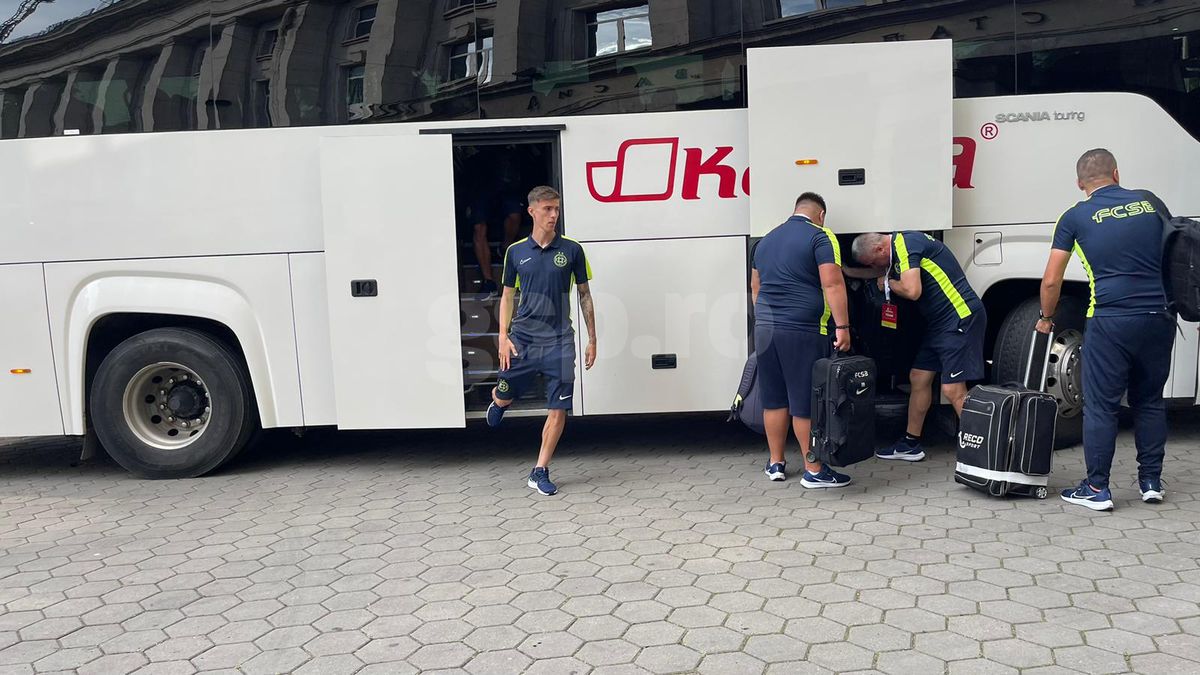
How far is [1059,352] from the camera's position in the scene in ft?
19.9

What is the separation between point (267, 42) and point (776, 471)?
13.6 ft

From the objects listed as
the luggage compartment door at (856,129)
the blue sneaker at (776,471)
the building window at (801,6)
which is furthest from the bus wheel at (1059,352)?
the building window at (801,6)

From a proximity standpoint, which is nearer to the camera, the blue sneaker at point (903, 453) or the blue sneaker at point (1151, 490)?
the blue sneaker at point (1151, 490)

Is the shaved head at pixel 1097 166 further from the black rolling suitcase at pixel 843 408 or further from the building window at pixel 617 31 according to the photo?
the building window at pixel 617 31

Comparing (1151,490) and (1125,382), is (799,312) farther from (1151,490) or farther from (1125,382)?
(1151,490)

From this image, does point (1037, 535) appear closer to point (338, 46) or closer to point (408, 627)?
point (408, 627)

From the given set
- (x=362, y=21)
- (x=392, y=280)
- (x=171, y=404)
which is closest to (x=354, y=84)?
(x=362, y=21)

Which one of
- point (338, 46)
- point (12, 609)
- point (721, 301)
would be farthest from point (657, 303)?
point (12, 609)

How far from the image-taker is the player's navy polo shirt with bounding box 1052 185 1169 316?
4734 millimetres

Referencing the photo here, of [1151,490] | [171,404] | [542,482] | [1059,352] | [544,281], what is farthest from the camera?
[171,404]

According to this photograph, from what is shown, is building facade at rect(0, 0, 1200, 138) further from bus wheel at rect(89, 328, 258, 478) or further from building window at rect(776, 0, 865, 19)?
bus wheel at rect(89, 328, 258, 478)

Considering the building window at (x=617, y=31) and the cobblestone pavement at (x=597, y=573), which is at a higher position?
the building window at (x=617, y=31)

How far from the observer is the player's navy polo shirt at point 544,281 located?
5.51 metres

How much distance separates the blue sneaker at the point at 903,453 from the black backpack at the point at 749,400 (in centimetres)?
93
